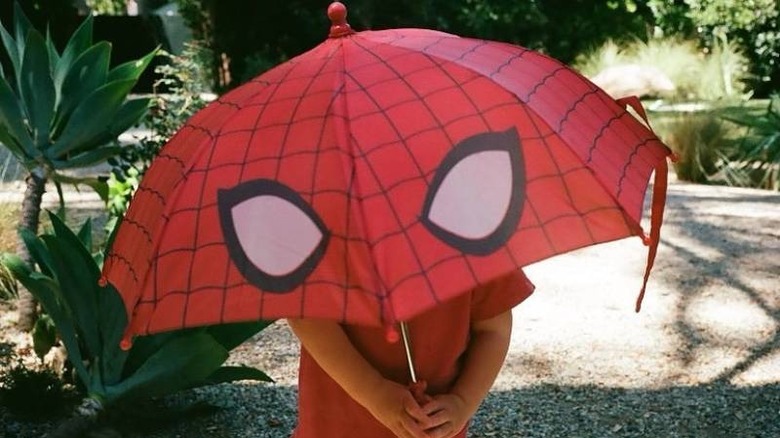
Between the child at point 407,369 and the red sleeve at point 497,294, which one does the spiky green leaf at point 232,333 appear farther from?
the red sleeve at point 497,294

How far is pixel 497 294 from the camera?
1893 mm

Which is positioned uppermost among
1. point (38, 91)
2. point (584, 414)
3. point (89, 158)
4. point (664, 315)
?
point (38, 91)

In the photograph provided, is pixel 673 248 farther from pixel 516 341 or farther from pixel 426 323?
pixel 426 323

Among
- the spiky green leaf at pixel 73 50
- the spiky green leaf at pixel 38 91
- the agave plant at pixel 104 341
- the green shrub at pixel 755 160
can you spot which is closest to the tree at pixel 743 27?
the green shrub at pixel 755 160

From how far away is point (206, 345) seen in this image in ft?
10.5

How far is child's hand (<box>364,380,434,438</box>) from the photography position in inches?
67.4

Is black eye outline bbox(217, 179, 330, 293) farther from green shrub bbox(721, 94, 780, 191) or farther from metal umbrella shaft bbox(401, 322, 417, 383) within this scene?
green shrub bbox(721, 94, 780, 191)

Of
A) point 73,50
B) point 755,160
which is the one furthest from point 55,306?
point 755,160

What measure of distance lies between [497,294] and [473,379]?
0.17 metres

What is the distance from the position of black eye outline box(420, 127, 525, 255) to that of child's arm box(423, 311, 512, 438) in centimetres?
37

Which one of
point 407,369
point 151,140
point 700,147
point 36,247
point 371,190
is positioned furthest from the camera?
point 700,147

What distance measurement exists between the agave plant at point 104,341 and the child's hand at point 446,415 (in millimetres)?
1548

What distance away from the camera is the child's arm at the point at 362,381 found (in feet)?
5.63

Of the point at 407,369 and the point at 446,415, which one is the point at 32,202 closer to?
the point at 407,369
